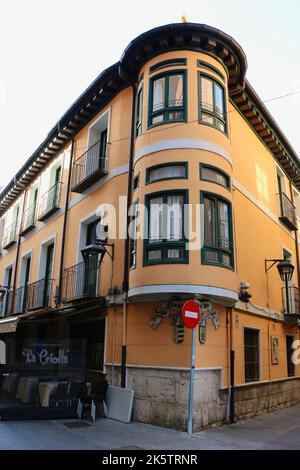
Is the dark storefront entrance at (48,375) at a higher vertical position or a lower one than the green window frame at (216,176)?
lower

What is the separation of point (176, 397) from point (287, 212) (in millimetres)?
10004

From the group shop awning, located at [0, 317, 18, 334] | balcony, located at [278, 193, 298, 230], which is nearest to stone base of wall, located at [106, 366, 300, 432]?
shop awning, located at [0, 317, 18, 334]

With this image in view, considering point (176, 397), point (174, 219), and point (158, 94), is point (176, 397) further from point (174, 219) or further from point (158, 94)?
point (158, 94)

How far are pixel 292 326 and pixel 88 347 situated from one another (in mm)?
7805

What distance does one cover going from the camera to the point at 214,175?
10242 millimetres

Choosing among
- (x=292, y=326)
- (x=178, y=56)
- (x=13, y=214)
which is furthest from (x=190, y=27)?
(x=13, y=214)

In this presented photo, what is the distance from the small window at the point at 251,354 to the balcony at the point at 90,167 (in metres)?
6.46

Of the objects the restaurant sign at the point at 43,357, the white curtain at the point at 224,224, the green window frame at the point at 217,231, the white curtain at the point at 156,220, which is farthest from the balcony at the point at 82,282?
the white curtain at the point at 224,224

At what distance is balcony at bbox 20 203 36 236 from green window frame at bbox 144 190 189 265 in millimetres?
8731

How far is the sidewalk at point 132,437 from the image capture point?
698 cm

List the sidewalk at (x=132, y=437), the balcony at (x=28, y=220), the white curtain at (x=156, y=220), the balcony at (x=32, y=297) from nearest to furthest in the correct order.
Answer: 1. the sidewalk at (x=132, y=437)
2. the white curtain at (x=156, y=220)
3. the balcony at (x=32, y=297)
4. the balcony at (x=28, y=220)

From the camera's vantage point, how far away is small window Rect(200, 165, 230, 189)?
999cm

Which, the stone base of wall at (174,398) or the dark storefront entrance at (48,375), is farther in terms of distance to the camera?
the dark storefront entrance at (48,375)
